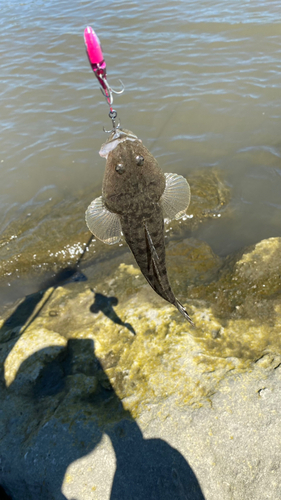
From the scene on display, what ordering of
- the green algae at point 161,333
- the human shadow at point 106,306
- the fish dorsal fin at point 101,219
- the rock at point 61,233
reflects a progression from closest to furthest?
1. the fish dorsal fin at point 101,219
2. the green algae at point 161,333
3. the human shadow at point 106,306
4. the rock at point 61,233

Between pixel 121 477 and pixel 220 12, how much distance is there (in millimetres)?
15250

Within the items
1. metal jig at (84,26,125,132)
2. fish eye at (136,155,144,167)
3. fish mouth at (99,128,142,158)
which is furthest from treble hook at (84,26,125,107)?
fish eye at (136,155,144,167)

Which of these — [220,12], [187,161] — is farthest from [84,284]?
[220,12]

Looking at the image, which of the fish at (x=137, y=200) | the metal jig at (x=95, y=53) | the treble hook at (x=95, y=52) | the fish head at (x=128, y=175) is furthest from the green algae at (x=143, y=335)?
the treble hook at (x=95, y=52)

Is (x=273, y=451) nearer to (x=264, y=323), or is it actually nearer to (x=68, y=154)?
Answer: (x=264, y=323)

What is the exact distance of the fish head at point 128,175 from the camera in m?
2.72

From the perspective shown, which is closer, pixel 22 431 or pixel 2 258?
pixel 22 431

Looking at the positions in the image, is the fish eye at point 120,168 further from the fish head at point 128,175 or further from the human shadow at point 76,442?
the human shadow at point 76,442

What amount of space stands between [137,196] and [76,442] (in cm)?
229

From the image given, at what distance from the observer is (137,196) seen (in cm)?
273

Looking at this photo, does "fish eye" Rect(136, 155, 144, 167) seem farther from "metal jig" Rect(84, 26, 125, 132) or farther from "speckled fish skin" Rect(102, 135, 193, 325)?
"metal jig" Rect(84, 26, 125, 132)

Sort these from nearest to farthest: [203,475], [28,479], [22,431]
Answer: [203,475]
[28,479]
[22,431]

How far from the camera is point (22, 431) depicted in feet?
10.6

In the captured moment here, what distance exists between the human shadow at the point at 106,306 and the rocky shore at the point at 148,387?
0.05ft
